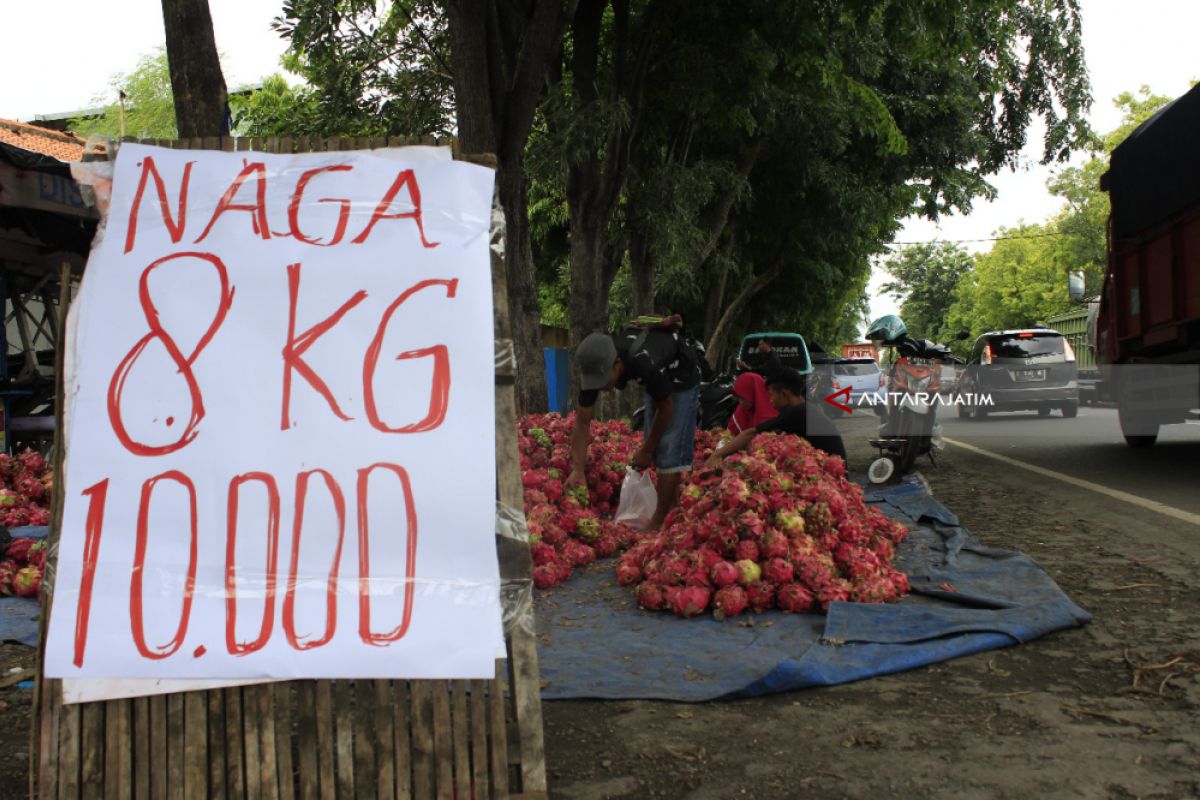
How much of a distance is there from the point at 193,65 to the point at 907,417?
7114 mm

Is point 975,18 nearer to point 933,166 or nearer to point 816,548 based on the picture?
point 816,548

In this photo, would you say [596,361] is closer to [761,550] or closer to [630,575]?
[630,575]

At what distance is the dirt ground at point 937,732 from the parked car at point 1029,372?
17.2 meters

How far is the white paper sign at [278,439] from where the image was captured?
2441mm

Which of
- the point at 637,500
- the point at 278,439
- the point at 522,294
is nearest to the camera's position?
the point at 278,439

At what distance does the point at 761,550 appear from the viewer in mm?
5105

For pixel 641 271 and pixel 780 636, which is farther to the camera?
pixel 641 271

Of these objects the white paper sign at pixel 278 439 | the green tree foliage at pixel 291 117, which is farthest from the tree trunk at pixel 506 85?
the white paper sign at pixel 278 439

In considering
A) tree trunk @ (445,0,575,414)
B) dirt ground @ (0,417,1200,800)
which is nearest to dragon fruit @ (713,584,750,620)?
dirt ground @ (0,417,1200,800)

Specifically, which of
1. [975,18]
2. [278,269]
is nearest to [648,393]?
[278,269]

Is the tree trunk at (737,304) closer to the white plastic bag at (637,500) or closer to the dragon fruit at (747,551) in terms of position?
the white plastic bag at (637,500)

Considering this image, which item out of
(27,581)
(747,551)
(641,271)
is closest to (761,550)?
(747,551)

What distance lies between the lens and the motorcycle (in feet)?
32.3

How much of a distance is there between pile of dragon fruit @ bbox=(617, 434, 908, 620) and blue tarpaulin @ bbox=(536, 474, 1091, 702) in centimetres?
11
